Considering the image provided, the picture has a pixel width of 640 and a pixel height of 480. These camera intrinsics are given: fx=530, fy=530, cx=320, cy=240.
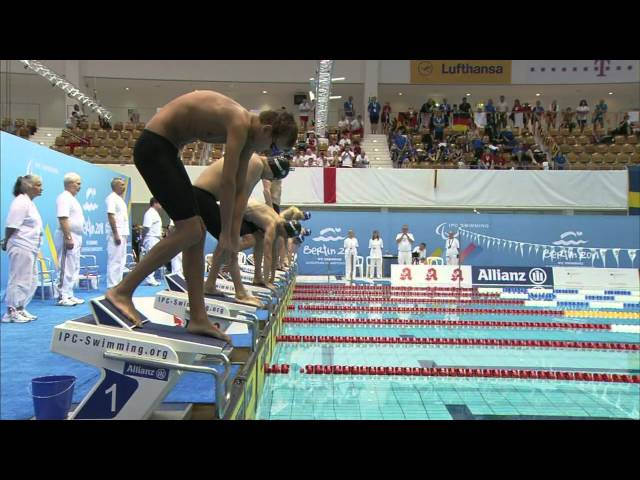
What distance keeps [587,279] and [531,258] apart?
3356 mm

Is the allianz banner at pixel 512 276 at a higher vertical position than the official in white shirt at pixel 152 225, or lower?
lower

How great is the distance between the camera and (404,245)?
43.5ft

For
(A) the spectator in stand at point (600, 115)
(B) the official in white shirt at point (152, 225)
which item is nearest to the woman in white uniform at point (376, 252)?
(B) the official in white shirt at point (152, 225)

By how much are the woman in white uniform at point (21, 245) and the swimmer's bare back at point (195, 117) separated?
361cm

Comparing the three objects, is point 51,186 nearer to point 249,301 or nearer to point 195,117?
point 249,301

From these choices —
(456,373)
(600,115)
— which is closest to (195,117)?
(456,373)

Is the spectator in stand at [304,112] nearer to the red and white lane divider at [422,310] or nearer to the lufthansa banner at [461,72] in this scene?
the lufthansa banner at [461,72]

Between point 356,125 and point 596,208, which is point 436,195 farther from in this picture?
point 356,125

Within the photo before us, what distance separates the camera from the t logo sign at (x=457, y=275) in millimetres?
10711

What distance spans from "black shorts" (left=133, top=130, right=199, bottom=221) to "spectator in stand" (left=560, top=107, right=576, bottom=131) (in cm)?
1897

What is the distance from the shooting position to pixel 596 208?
560 inches

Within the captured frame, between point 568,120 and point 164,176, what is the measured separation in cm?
1997

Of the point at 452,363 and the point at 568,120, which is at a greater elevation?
the point at 568,120
